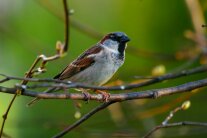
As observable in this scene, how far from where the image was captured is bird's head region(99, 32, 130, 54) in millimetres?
4158

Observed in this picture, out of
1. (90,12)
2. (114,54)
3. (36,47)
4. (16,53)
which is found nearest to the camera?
(114,54)

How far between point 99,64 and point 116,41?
29 cm

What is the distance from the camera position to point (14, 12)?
6785 millimetres

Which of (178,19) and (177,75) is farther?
(178,19)

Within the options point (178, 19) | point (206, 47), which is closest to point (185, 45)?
point (178, 19)

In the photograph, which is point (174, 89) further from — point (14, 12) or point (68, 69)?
point (14, 12)

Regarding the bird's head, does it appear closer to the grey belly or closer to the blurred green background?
the grey belly

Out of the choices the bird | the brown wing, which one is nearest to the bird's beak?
the bird

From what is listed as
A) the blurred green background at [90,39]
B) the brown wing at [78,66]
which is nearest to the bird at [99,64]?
the brown wing at [78,66]

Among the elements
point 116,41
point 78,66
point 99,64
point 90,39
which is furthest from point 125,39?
point 90,39

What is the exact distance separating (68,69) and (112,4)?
2.77 meters

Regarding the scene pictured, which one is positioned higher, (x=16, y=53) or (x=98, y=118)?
(x=16, y=53)

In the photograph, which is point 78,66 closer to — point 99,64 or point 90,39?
point 99,64

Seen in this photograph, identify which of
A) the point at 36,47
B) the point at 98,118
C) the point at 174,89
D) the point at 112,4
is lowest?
the point at 98,118
